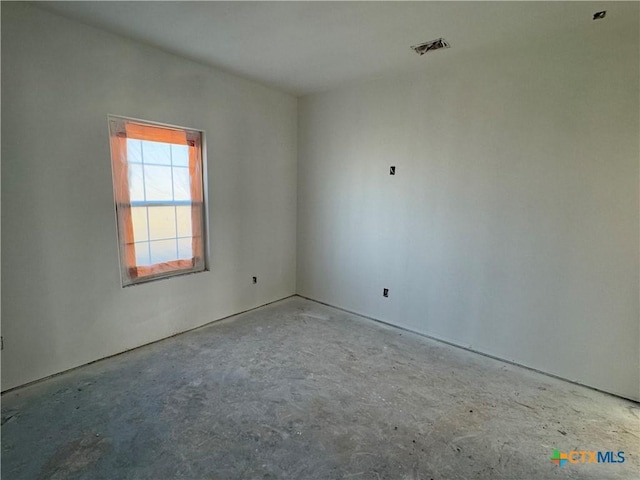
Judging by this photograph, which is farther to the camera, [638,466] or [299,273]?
[299,273]

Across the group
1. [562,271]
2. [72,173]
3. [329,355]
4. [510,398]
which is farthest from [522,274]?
[72,173]

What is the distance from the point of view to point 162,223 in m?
3.28

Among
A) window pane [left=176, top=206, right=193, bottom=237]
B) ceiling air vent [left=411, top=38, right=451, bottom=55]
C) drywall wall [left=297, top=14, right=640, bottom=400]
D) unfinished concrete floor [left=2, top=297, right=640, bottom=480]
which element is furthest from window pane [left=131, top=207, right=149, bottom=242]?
ceiling air vent [left=411, top=38, right=451, bottom=55]

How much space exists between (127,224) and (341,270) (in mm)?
2445

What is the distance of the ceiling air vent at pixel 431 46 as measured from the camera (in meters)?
2.71

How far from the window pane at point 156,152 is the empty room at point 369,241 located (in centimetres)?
2

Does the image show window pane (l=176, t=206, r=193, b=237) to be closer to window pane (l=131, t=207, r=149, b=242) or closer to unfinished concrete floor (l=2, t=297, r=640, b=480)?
window pane (l=131, t=207, r=149, b=242)

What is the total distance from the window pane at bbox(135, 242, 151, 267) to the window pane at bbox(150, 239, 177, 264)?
5cm

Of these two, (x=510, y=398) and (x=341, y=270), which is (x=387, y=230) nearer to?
(x=341, y=270)

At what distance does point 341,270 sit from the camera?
13.9 ft

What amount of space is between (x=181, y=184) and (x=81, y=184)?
0.90m

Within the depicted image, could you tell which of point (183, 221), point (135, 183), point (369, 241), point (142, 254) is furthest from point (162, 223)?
point (369, 241)
